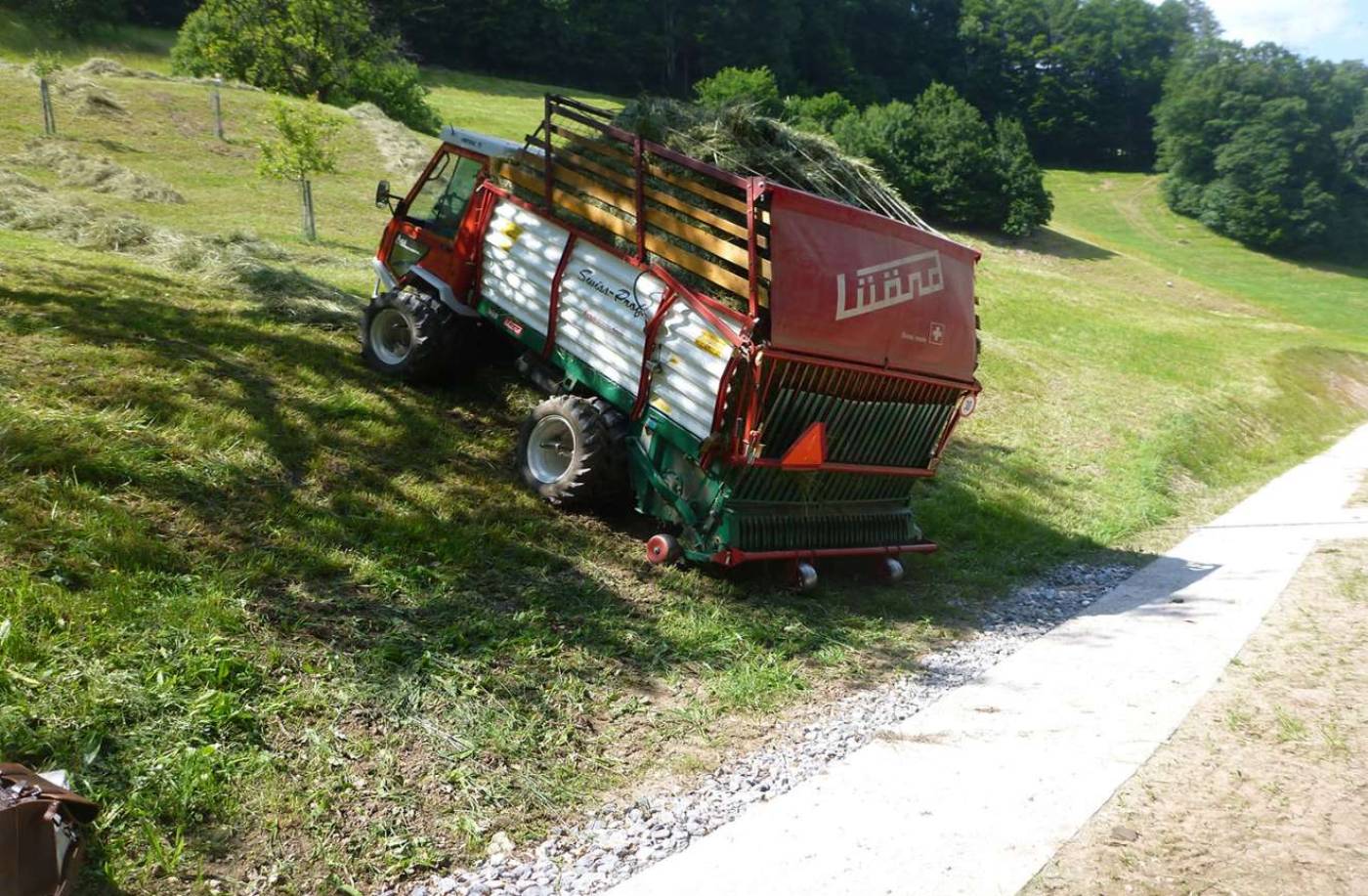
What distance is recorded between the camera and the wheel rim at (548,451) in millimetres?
8602

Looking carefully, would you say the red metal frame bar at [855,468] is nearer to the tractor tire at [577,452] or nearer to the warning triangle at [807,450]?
the warning triangle at [807,450]

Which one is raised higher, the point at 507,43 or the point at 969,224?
the point at 507,43

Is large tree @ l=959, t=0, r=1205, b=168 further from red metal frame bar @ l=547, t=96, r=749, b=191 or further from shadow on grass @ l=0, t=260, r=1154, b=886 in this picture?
shadow on grass @ l=0, t=260, r=1154, b=886

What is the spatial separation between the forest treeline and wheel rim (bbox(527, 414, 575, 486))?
2160 cm

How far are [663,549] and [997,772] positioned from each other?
3.03 meters

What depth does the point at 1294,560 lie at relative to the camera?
431 inches

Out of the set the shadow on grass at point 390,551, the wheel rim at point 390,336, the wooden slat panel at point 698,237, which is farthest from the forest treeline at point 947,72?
the wooden slat panel at point 698,237

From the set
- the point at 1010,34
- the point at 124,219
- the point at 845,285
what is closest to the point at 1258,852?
the point at 845,285

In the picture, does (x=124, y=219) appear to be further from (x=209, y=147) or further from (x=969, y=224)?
(x=969, y=224)

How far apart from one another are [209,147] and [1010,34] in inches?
3698

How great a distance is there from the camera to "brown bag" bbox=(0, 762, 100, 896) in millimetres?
3516

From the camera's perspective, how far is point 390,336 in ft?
33.4

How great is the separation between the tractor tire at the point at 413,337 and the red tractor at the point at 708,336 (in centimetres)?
3

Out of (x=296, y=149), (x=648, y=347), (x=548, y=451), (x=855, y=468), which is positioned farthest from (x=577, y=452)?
(x=296, y=149)
